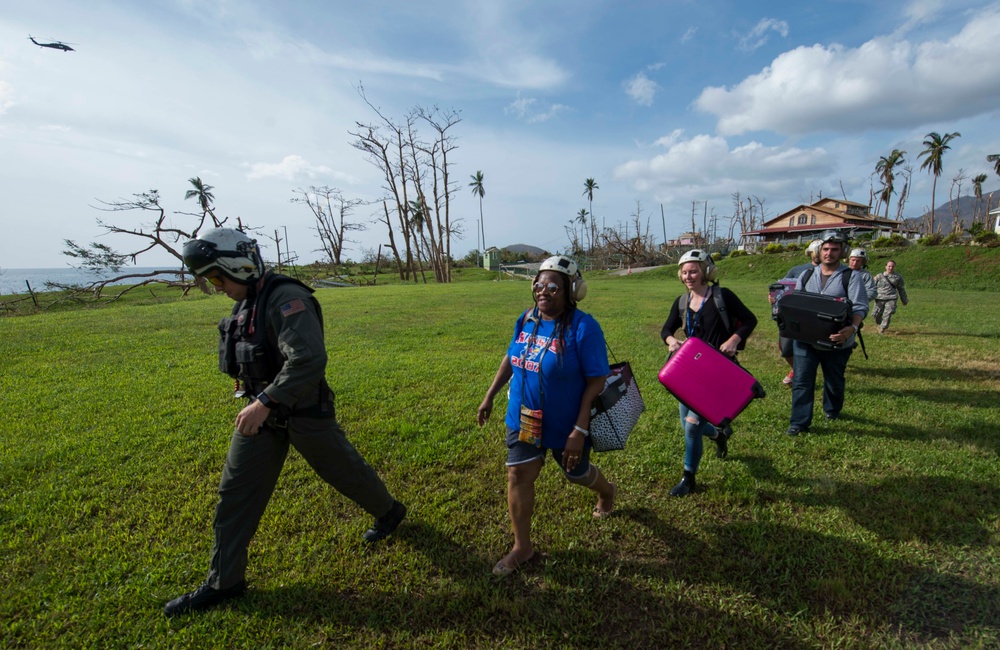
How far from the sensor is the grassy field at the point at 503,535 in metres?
2.36

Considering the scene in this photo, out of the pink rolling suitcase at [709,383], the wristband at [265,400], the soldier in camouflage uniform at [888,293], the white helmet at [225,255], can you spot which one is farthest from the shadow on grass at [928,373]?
the white helmet at [225,255]

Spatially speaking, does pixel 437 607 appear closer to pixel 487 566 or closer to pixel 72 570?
pixel 487 566

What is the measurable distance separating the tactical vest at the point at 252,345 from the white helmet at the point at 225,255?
121mm

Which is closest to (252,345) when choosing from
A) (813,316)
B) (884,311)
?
(813,316)

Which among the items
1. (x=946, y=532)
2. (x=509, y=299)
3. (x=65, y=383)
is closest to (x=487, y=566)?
(x=946, y=532)

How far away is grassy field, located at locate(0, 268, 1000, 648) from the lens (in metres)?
2.36

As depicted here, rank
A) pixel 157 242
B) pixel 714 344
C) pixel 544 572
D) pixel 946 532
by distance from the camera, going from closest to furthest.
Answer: pixel 544 572 → pixel 946 532 → pixel 714 344 → pixel 157 242

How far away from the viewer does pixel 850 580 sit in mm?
2598

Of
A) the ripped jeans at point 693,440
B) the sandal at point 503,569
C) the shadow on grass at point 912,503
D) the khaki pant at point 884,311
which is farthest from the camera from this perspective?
the khaki pant at point 884,311

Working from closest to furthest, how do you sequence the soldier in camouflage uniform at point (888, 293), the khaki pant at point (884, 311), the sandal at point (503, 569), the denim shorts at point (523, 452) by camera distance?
the denim shorts at point (523, 452) → the sandal at point (503, 569) → the soldier in camouflage uniform at point (888, 293) → the khaki pant at point (884, 311)

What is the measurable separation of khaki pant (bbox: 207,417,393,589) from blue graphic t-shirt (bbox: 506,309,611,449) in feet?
3.76

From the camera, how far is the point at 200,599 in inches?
96.8

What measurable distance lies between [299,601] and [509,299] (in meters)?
16.2

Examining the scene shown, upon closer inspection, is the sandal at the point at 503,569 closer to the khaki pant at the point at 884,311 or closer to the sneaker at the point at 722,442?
the sneaker at the point at 722,442
